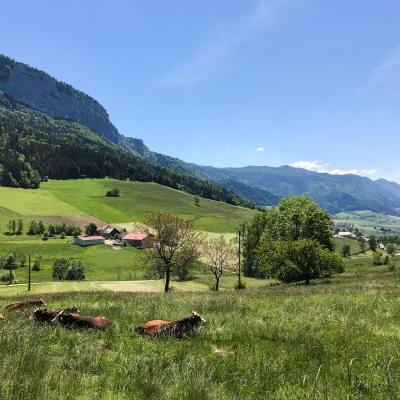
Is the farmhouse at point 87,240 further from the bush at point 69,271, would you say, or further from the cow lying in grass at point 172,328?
the cow lying in grass at point 172,328

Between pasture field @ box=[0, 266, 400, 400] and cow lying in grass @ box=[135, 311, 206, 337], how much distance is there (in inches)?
15.9

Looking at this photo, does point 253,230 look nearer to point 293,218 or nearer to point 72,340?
point 293,218

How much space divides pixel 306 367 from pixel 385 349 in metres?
2.27

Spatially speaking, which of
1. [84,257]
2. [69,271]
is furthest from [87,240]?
[69,271]

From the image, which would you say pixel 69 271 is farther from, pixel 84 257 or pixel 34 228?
pixel 34 228

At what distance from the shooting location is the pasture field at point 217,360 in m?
6.71

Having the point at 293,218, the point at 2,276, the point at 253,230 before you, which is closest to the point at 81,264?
the point at 2,276

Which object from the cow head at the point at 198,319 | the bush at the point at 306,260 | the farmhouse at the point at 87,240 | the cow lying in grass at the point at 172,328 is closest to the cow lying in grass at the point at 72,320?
the cow lying in grass at the point at 172,328

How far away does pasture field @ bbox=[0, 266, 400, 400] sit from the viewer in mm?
6715

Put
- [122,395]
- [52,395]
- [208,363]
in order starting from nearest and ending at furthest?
[52,395], [122,395], [208,363]

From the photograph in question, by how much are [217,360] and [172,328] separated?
9.66 ft

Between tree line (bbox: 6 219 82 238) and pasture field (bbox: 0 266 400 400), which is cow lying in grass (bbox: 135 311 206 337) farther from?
tree line (bbox: 6 219 82 238)

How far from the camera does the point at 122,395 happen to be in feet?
21.9

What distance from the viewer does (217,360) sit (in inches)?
349
